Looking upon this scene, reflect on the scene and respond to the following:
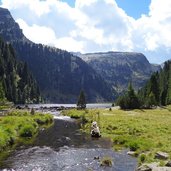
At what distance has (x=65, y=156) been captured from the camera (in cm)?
4675

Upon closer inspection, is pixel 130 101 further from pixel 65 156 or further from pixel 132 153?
pixel 65 156

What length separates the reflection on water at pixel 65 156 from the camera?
1568 inches

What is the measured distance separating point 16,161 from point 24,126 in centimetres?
2616

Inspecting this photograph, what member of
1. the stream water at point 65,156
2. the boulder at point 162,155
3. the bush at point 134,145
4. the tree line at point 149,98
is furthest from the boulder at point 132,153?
the tree line at point 149,98

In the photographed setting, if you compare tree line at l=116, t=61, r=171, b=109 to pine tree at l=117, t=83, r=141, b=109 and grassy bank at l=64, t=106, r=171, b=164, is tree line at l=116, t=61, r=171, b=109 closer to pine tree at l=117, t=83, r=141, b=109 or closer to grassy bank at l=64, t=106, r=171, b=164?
pine tree at l=117, t=83, r=141, b=109

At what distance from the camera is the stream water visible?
39594mm

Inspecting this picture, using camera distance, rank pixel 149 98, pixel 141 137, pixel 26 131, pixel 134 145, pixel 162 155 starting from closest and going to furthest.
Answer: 1. pixel 162 155
2. pixel 134 145
3. pixel 141 137
4. pixel 26 131
5. pixel 149 98

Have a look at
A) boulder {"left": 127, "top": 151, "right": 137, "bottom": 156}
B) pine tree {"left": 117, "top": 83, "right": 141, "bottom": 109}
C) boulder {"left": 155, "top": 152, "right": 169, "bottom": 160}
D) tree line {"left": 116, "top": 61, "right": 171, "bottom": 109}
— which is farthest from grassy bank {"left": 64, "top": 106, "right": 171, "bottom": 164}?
tree line {"left": 116, "top": 61, "right": 171, "bottom": 109}

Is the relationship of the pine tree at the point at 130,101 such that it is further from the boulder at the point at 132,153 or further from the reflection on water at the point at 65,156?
the boulder at the point at 132,153

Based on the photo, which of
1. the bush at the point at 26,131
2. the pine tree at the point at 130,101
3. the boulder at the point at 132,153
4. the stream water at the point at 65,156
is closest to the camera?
the stream water at the point at 65,156

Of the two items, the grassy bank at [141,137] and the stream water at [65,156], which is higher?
the grassy bank at [141,137]

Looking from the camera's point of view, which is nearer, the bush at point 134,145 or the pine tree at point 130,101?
the bush at point 134,145

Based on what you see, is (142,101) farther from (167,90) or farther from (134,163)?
(134,163)

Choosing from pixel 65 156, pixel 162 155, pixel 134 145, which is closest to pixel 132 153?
pixel 134 145
